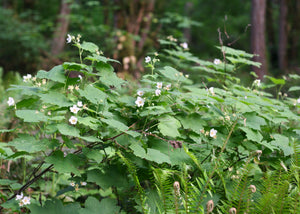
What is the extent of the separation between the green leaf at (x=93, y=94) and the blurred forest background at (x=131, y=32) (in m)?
0.81

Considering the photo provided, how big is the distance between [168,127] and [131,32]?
594 centimetres

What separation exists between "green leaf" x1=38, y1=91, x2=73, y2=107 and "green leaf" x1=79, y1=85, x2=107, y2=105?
0.09 metres

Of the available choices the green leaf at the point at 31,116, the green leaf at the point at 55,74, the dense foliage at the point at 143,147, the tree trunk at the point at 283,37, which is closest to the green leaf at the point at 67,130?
the dense foliage at the point at 143,147

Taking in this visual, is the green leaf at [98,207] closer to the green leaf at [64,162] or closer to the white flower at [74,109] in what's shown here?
the green leaf at [64,162]

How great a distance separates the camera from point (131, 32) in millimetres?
7211

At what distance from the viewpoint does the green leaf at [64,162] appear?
150cm

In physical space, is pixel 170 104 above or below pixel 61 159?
above

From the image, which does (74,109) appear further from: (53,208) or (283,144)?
(283,144)

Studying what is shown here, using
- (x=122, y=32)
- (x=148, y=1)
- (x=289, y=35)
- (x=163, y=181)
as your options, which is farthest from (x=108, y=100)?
(x=289, y=35)

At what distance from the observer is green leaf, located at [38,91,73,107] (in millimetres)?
1489

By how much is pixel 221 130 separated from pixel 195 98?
0.34 m

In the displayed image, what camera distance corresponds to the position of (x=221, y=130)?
1.97m

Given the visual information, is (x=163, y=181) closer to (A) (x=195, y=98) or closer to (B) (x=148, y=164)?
(B) (x=148, y=164)

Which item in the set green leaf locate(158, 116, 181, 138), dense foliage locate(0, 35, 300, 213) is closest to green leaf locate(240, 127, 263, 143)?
dense foliage locate(0, 35, 300, 213)
